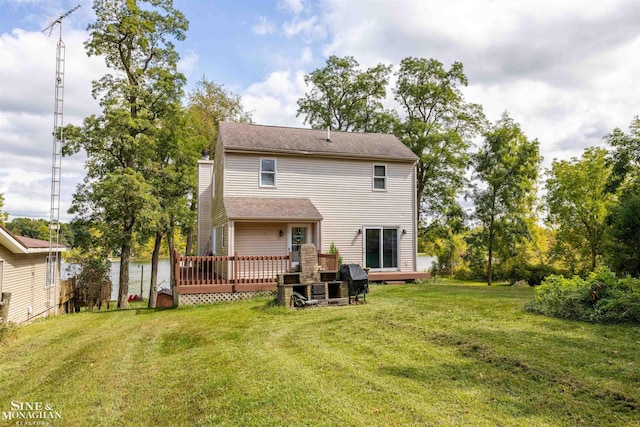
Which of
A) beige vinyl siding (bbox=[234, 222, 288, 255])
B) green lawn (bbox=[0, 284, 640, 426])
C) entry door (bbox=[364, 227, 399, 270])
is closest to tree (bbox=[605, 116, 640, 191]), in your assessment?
entry door (bbox=[364, 227, 399, 270])

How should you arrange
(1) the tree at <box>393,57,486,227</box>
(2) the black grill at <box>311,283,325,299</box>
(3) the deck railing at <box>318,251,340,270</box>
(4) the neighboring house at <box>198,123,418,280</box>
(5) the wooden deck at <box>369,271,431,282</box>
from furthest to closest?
(1) the tree at <box>393,57,486,227</box>
(5) the wooden deck at <box>369,271,431,282</box>
(4) the neighboring house at <box>198,123,418,280</box>
(3) the deck railing at <box>318,251,340,270</box>
(2) the black grill at <box>311,283,325,299</box>

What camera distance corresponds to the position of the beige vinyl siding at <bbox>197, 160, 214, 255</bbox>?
19.3 metres

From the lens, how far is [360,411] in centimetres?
369

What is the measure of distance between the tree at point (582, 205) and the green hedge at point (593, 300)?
16.2 metres

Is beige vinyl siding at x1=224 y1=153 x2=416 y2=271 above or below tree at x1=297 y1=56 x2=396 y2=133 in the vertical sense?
below

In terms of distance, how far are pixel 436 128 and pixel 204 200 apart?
15.3 meters

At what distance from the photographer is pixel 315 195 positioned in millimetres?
16109

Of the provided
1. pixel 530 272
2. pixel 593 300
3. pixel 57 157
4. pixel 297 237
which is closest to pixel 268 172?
pixel 297 237

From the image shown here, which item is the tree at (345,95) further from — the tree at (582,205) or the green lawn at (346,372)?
the green lawn at (346,372)

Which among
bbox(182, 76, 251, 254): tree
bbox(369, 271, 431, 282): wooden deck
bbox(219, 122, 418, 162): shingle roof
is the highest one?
bbox(182, 76, 251, 254): tree

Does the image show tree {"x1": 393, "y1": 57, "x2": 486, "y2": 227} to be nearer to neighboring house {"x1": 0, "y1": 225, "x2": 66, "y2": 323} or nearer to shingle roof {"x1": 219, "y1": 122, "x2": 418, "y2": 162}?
shingle roof {"x1": 219, "y1": 122, "x2": 418, "y2": 162}

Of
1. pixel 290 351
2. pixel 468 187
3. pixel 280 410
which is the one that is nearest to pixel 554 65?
pixel 468 187

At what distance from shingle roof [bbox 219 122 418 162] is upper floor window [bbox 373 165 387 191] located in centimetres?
52

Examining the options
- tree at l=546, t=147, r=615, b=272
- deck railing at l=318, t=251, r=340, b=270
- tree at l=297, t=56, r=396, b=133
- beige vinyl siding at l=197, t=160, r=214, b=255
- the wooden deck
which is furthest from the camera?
tree at l=297, t=56, r=396, b=133
